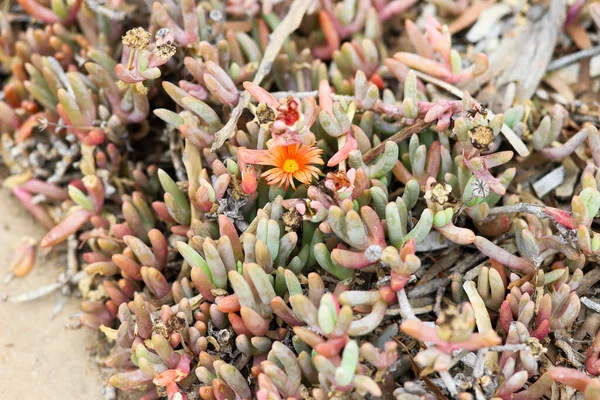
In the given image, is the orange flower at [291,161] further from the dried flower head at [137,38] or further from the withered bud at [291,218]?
the dried flower head at [137,38]

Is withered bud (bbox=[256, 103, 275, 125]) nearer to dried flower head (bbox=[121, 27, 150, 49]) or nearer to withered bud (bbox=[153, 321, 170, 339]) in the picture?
dried flower head (bbox=[121, 27, 150, 49])

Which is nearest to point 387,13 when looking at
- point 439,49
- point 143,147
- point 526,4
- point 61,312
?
point 439,49

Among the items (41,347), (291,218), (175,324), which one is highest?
(291,218)

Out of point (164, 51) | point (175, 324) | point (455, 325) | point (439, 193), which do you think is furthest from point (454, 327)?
point (164, 51)

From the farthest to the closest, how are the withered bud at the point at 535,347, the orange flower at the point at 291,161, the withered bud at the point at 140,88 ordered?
the withered bud at the point at 140,88, the orange flower at the point at 291,161, the withered bud at the point at 535,347

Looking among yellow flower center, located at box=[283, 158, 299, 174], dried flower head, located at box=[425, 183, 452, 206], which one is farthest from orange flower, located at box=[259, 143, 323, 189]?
dried flower head, located at box=[425, 183, 452, 206]

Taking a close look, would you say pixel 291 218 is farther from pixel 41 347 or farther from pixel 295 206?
pixel 41 347

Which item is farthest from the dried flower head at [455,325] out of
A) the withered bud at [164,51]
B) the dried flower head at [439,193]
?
the withered bud at [164,51]

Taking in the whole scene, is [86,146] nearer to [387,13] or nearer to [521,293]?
[387,13]
